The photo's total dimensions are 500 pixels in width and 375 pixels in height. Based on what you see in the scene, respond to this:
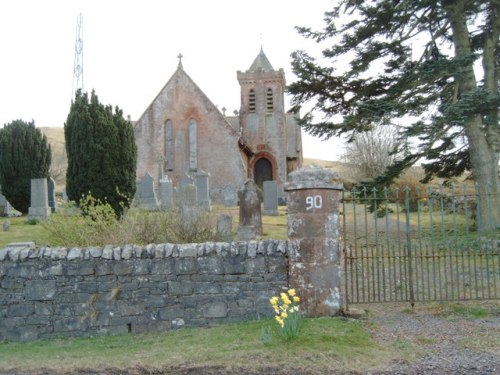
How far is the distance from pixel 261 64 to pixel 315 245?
108ft

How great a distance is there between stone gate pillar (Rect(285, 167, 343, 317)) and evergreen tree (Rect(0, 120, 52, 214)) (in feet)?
57.0

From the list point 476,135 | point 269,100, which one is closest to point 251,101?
point 269,100

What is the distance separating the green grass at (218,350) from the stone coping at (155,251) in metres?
1.07

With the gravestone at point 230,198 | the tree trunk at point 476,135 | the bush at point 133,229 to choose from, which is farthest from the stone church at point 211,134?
the bush at point 133,229

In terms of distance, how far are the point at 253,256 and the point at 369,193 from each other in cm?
815

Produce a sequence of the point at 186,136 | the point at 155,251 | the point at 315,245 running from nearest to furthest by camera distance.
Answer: the point at 315,245 < the point at 155,251 < the point at 186,136

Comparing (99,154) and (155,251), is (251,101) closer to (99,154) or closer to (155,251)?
(99,154)

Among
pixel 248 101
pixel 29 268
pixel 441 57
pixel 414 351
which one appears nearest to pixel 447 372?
pixel 414 351

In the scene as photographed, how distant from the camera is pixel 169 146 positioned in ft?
113

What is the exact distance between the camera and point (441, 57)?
14.4 meters

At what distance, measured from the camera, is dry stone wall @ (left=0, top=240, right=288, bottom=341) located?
24.8 ft

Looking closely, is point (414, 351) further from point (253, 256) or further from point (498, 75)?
point (498, 75)

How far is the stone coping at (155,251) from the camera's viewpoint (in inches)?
298

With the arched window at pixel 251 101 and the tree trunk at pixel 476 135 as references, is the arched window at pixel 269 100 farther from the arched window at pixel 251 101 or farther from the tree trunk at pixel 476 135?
the tree trunk at pixel 476 135
